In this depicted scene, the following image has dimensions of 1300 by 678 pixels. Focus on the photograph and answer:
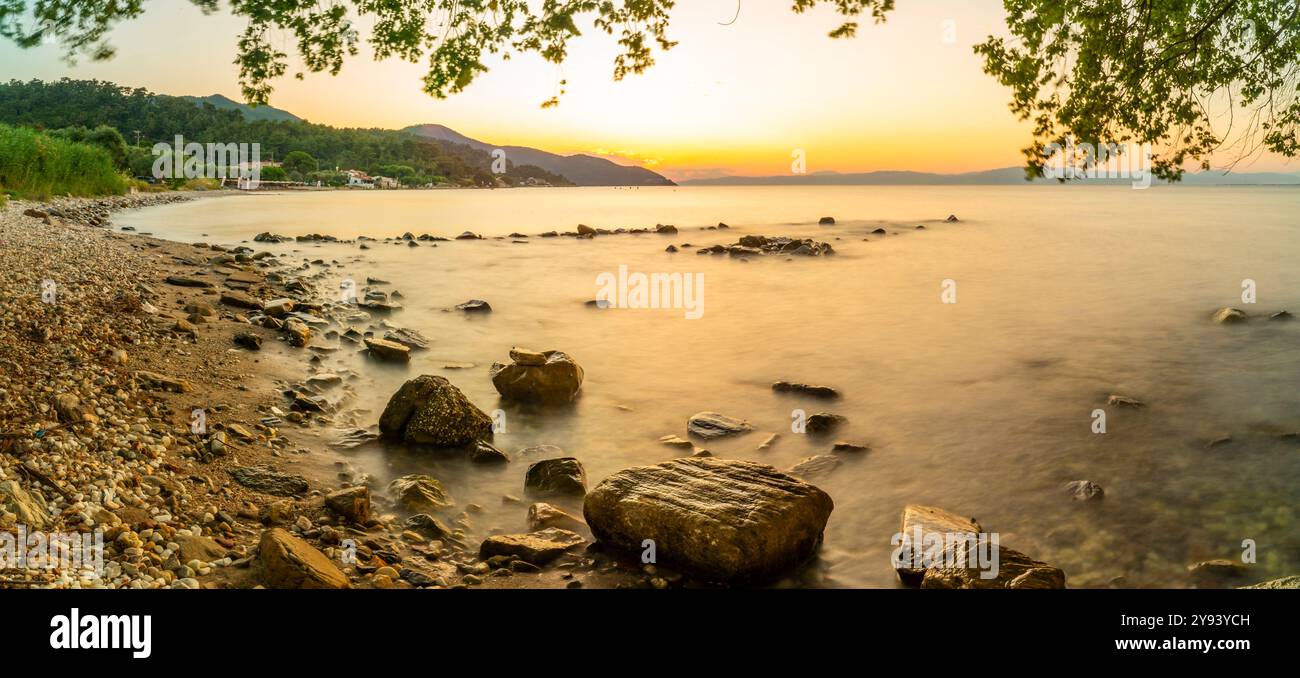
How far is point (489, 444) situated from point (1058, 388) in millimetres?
9063

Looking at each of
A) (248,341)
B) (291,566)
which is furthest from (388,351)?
(291,566)

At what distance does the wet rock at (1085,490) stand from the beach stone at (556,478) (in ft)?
16.3

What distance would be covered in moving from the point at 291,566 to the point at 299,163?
160017mm

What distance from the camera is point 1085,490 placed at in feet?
24.8

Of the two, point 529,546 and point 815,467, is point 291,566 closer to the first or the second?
point 529,546

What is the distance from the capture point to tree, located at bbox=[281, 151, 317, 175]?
141738 mm

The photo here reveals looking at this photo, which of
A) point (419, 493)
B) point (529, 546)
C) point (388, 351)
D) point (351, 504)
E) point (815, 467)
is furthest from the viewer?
point (388, 351)

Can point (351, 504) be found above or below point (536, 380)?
below

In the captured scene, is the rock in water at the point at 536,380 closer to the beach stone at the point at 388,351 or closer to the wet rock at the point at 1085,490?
the beach stone at the point at 388,351

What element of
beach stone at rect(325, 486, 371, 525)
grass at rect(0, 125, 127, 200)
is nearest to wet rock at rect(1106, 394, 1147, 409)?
beach stone at rect(325, 486, 371, 525)

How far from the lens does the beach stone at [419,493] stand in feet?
21.6

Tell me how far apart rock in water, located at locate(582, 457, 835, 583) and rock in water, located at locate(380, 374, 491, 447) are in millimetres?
2618

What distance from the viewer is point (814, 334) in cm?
1645
